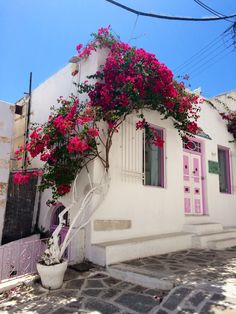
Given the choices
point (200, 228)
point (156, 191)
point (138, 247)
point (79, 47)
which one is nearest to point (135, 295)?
point (138, 247)

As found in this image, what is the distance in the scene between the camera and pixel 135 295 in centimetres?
418

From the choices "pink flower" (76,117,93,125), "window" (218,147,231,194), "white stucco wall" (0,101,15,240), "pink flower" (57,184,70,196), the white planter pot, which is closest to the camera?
the white planter pot

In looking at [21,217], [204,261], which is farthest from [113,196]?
[21,217]

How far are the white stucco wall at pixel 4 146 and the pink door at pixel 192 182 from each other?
16.8 feet

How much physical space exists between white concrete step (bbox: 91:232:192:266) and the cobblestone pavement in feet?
1.07

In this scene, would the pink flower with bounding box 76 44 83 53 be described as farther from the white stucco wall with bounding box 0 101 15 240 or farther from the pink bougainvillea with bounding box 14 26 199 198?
the white stucco wall with bounding box 0 101 15 240

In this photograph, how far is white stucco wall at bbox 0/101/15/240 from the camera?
21.9ft

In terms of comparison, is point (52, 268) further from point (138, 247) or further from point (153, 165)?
point (153, 165)

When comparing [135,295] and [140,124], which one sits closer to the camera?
[135,295]

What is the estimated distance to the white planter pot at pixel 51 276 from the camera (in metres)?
4.55

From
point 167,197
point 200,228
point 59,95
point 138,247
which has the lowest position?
point 138,247

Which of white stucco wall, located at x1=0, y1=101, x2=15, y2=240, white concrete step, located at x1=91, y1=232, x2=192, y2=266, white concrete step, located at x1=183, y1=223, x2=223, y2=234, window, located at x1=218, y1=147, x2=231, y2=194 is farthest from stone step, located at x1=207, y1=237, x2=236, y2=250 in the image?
white stucco wall, located at x1=0, y1=101, x2=15, y2=240

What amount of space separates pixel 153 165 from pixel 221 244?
9.30 ft

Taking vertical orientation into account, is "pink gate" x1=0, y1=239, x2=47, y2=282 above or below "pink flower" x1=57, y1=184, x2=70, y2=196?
below
